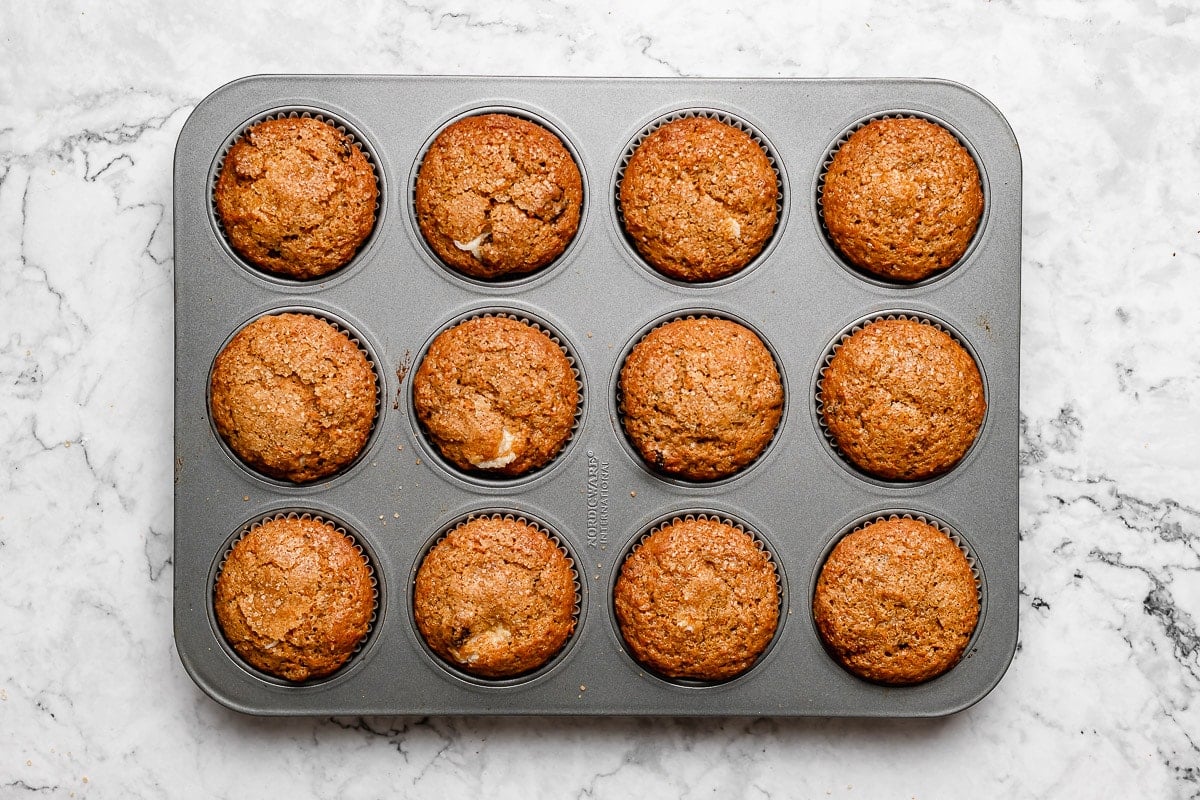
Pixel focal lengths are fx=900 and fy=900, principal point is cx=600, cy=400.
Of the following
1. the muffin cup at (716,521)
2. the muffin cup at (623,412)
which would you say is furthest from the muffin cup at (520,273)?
the muffin cup at (716,521)

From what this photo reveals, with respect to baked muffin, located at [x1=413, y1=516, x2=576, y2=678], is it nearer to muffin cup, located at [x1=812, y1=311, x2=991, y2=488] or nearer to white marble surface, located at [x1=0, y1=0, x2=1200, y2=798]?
white marble surface, located at [x1=0, y1=0, x2=1200, y2=798]

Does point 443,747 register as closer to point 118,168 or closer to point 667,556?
point 667,556

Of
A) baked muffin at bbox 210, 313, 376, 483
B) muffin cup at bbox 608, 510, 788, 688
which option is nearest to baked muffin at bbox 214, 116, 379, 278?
baked muffin at bbox 210, 313, 376, 483

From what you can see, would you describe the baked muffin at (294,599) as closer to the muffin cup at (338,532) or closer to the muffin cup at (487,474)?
the muffin cup at (338,532)

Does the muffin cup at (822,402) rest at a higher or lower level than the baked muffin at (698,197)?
lower

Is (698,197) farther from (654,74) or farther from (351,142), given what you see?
(351,142)

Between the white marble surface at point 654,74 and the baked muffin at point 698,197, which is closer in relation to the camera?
the baked muffin at point 698,197
